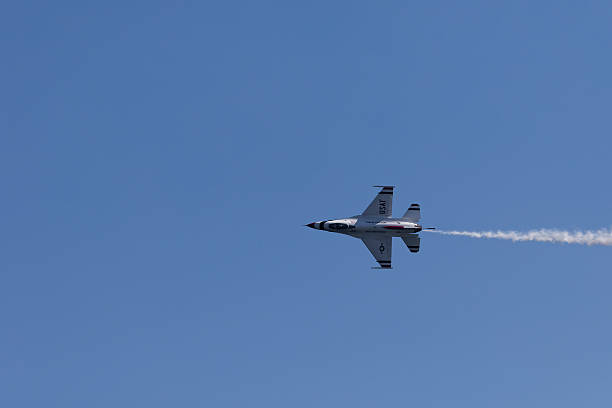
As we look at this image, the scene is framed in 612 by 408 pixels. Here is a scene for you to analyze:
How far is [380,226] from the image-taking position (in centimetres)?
10225

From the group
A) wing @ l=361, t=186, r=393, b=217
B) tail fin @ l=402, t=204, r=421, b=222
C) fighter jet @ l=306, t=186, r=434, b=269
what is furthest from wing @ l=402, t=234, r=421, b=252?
wing @ l=361, t=186, r=393, b=217

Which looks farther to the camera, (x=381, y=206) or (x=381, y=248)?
(x=381, y=248)

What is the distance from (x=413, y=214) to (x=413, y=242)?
152 inches

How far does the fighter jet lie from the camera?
4018 inches

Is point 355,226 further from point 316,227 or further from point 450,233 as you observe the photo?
point 450,233

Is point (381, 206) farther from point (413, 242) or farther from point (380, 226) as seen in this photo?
point (413, 242)

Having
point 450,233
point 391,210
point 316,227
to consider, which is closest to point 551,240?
point 450,233

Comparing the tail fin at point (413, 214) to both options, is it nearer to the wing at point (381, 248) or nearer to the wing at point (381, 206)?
the wing at point (381, 206)

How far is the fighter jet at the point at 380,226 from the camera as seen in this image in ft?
335

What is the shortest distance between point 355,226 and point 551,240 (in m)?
24.9

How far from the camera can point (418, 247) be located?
103875 millimetres

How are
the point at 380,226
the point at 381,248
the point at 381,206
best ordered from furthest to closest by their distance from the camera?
the point at 381,248 → the point at 381,206 → the point at 380,226

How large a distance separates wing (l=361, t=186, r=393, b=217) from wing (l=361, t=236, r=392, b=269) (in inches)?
131

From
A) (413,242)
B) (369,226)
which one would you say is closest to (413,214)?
(413,242)
